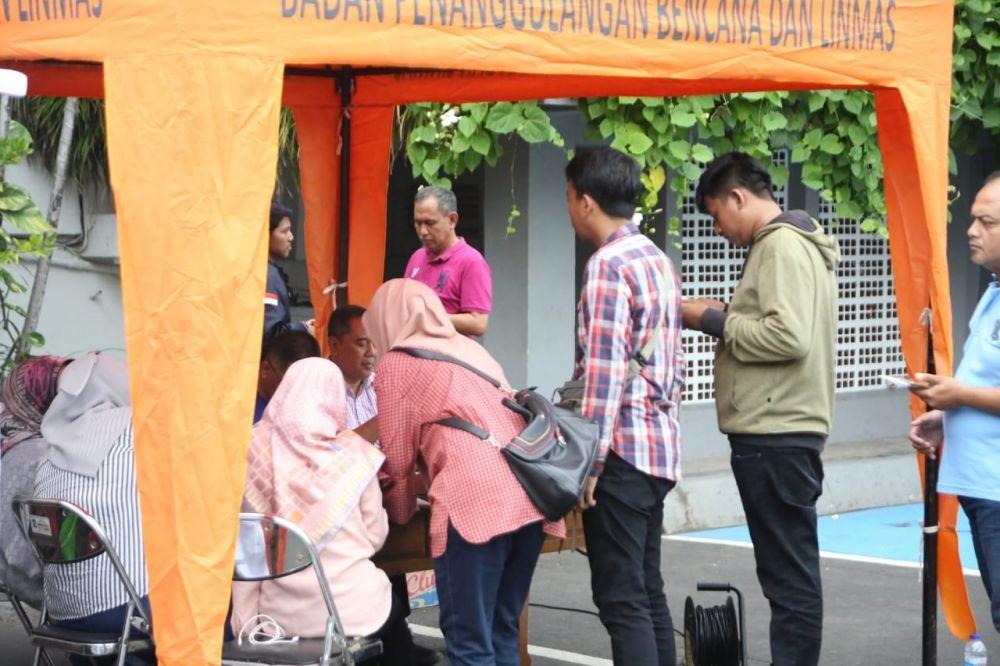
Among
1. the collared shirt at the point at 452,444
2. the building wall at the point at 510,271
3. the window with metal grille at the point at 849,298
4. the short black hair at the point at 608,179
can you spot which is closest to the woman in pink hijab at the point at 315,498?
the collared shirt at the point at 452,444

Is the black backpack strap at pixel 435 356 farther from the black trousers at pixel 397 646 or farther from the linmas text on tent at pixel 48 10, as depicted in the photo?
the linmas text on tent at pixel 48 10

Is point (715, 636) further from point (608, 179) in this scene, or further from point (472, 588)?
point (608, 179)

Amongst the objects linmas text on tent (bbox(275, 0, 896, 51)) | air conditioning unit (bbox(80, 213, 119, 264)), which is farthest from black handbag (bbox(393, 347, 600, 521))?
air conditioning unit (bbox(80, 213, 119, 264))

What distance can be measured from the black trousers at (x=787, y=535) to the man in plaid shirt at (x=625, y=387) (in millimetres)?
382

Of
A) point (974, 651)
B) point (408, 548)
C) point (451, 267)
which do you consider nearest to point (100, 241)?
point (451, 267)

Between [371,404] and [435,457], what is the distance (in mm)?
1484

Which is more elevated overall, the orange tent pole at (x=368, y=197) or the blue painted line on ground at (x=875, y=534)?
the orange tent pole at (x=368, y=197)

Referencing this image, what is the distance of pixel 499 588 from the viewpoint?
4.18m

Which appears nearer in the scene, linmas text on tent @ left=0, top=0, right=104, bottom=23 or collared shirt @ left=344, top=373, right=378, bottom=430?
linmas text on tent @ left=0, top=0, right=104, bottom=23

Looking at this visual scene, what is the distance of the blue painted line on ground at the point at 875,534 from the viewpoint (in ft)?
26.1

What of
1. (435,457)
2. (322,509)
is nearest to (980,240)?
(435,457)

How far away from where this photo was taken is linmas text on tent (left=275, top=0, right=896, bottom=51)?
361 cm

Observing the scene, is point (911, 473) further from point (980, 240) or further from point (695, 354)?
point (980, 240)

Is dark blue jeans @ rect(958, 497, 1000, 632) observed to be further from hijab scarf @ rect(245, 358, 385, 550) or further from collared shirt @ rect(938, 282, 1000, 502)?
hijab scarf @ rect(245, 358, 385, 550)
